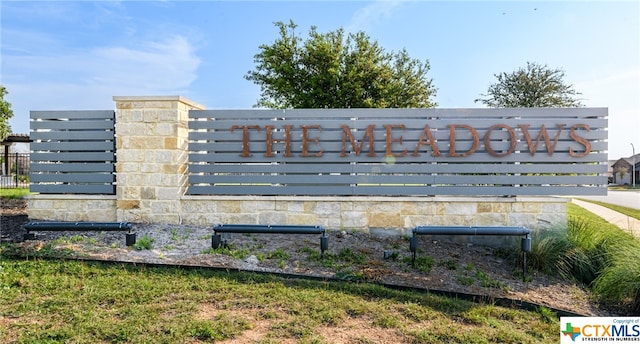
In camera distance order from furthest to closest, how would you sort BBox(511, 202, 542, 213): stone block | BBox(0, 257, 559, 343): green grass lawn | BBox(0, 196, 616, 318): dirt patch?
BBox(511, 202, 542, 213): stone block → BBox(0, 196, 616, 318): dirt patch → BBox(0, 257, 559, 343): green grass lawn

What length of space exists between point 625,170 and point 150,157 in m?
57.6

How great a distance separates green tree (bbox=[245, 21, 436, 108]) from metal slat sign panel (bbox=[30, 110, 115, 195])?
37.6ft

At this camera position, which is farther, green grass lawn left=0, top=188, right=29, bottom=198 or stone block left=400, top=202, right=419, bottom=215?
green grass lawn left=0, top=188, right=29, bottom=198

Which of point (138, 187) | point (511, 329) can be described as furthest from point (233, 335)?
point (138, 187)

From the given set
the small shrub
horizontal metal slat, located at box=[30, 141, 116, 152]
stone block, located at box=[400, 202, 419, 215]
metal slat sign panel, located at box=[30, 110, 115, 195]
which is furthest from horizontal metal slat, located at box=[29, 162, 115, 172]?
stone block, located at box=[400, 202, 419, 215]

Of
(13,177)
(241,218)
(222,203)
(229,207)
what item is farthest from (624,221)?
(13,177)

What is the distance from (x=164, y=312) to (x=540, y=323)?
12.4 feet

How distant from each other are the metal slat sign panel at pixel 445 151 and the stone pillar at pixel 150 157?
1719 mm

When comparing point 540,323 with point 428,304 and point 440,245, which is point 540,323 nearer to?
point 428,304

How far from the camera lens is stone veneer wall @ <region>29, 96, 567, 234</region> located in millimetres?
7848

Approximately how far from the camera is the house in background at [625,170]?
50.5 meters

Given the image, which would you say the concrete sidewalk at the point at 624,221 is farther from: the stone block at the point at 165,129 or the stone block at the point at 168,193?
the stone block at the point at 165,129

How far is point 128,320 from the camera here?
398 cm

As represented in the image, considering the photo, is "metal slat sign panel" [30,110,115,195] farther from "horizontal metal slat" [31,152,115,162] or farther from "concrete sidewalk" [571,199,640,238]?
"concrete sidewalk" [571,199,640,238]
